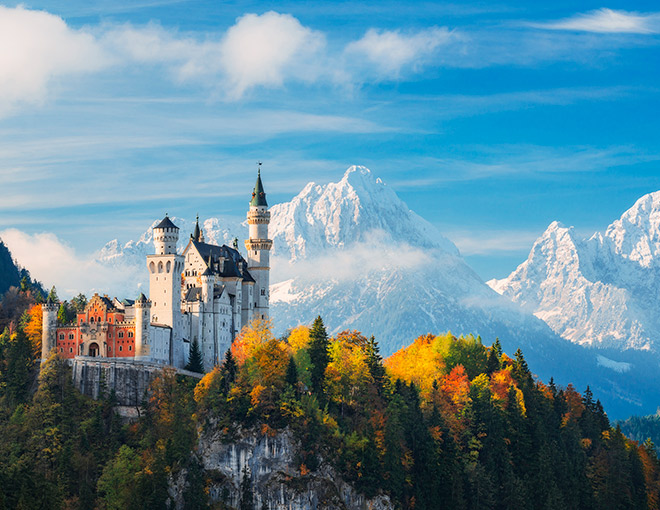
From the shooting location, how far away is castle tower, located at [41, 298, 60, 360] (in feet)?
491

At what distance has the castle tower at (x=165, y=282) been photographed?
155 metres

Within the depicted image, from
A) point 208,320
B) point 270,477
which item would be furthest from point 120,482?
point 208,320

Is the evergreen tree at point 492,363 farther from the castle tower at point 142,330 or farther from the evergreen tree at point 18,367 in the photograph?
the evergreen tree at point 18,367

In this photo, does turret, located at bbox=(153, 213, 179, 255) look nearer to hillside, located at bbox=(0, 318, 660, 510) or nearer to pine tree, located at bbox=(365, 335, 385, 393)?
hillside, located at bbox=(0, 318, 660, 510)

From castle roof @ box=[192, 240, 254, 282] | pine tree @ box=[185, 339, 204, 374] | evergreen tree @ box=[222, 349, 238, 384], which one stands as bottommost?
evergreen tree @ box=[222, 349, 238, 384]

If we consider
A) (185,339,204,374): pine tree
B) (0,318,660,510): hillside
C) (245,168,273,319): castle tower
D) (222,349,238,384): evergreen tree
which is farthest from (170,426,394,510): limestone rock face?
(245,168,273,319): castle tower

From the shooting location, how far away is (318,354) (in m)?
150

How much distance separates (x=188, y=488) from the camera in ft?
445

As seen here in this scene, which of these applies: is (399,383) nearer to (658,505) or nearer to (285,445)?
(285,445)

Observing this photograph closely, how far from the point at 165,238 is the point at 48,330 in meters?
21.9

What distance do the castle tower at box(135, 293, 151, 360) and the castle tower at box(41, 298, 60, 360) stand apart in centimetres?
1203

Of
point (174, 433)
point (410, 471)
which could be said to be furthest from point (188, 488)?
point (410, 471)

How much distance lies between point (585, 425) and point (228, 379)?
226 ft

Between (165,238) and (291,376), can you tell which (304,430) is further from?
(165,238)
